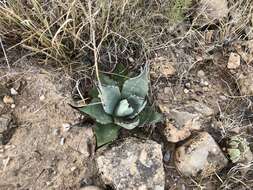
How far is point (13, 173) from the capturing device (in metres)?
1.71

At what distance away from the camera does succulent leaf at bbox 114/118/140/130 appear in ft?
5.68

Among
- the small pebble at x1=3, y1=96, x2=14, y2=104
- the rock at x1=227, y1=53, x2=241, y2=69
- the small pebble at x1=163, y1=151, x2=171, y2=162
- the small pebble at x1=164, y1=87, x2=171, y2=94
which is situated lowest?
the small pebble at x1=163, y1=151, x2=171, y2=162

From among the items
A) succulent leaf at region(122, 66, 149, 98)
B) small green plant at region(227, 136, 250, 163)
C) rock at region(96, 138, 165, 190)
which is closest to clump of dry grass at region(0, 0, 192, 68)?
succulent leaf at region(122, 66, 149, 98)

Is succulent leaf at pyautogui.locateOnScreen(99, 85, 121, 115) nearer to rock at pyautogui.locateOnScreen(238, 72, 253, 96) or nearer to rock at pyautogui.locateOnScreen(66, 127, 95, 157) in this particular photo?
rock at pyautogui.locateOnScreen(66, 127, 95, 157)

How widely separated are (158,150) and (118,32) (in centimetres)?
55

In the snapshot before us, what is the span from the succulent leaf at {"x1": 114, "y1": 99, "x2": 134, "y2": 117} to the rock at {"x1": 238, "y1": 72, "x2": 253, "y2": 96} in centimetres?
60

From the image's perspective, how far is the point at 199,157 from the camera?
6.07 feet

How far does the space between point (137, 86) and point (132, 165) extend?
0.32m

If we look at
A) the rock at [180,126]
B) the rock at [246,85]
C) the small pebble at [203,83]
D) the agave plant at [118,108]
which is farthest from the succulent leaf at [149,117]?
the rock at [246,85]

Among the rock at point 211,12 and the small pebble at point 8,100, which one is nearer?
the small pebble at point 8,100

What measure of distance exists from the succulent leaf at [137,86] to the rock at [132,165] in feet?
0.63

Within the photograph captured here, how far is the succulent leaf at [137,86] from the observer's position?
1759mm

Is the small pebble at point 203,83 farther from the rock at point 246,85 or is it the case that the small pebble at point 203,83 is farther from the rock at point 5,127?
the rock at point 5,127

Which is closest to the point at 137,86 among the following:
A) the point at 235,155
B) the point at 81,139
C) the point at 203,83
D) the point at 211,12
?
the point at 81,139
